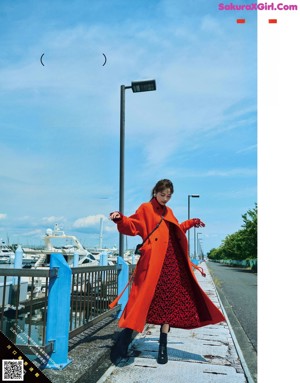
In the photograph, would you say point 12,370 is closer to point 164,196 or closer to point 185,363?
point 185,363

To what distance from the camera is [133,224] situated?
11.4 feet

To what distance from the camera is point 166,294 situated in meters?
3.50

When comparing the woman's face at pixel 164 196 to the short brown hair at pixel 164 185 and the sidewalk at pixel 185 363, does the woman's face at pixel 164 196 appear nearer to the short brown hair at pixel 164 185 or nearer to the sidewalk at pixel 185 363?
the short brown hair at pixel 164 185

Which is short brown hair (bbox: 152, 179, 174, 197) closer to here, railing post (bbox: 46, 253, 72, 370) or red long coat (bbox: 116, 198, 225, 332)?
red long coat (bbox: 116, 198, 225, 332)

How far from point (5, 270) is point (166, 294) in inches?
58.5

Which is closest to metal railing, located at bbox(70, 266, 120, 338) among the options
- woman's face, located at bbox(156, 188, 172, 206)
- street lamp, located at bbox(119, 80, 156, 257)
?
→ woman's face, located at bbox(156, 188, 172, 206)

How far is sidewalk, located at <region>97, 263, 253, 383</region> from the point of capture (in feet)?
9.94
